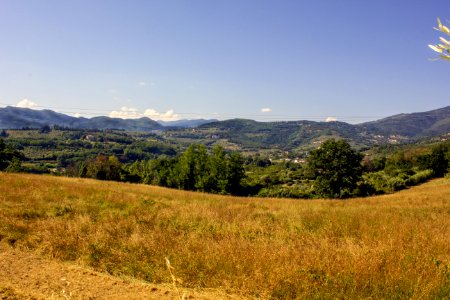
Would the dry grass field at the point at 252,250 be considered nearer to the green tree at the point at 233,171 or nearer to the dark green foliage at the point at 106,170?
the green tree at the point at 233,171

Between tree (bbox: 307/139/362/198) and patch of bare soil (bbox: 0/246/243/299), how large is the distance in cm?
6024

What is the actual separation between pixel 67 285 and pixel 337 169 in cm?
6190

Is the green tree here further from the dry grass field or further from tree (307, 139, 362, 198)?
the dry grass field

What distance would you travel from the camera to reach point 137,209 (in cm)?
1272

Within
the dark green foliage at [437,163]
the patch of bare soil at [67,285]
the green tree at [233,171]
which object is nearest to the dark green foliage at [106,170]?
the green tree at [233,171]

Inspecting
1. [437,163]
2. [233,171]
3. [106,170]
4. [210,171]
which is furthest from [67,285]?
[437,163]

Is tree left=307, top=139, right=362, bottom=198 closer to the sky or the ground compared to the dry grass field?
closer to the ground

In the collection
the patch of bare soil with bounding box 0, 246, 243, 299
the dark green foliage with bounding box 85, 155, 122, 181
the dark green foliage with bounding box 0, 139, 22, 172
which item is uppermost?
the patch of bare soil with bounding box 0, 246, 243, 299

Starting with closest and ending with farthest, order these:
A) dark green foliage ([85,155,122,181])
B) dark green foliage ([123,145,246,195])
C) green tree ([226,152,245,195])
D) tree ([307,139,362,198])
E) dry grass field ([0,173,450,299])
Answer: dry grass field ([0,173,450,299]) < tree ([307,139,362,198]) < dark green foliage ([123,145,246,195]) < green tree ([226,152,245,195]) < dark green foliage ([85,155,122,181])

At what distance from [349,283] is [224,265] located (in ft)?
7.63

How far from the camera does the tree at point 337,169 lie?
61344 millimetres

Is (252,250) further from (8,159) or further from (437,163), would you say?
(437,163)

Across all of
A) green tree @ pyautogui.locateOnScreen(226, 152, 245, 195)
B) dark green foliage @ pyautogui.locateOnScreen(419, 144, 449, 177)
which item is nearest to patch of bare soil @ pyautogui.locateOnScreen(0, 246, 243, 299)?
green tree @ pyautogui.locateOnScreen(226, 152, 245, 195)

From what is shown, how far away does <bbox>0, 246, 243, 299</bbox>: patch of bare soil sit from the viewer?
205 inches
